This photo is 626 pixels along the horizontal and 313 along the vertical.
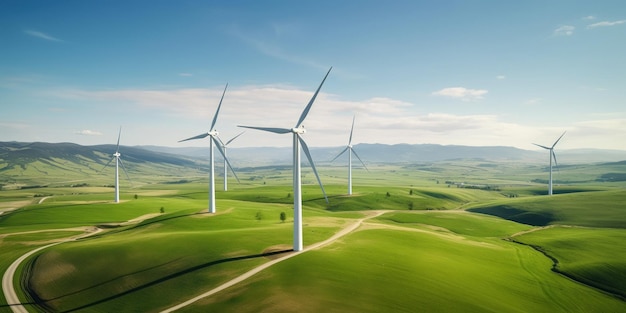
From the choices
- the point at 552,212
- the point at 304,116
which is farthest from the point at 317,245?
the point at 552,212

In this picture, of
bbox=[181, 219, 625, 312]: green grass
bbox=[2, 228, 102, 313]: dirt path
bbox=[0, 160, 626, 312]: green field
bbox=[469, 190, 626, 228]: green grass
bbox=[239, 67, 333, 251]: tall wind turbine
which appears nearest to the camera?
bbox=[181, 219, 625, 312]: green grass

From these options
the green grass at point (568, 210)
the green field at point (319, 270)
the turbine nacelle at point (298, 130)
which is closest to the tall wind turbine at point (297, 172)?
the turbine nacelle at point (298, 130)

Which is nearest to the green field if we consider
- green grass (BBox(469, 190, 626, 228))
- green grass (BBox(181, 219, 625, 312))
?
green grass (BBox(181, 219, 625, 312))

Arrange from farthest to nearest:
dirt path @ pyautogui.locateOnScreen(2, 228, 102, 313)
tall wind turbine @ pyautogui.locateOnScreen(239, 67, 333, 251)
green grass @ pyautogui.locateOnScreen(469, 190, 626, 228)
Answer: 1. green grass @ pyautogui.locateOnScreen(469, 190, 626, 228)
2. tall wind turbine @ pyautogui.locateOnScreen(239, 67, 333, 251)
3. dirt path @ pyautogui.locateOnScreen(2, 228, 102, 313)

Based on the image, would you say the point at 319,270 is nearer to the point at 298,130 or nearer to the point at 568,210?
the point at 298,130

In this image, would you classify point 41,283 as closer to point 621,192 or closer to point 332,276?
point 332,276

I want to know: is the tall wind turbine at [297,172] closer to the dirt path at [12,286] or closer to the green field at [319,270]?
the green field at [319,270]

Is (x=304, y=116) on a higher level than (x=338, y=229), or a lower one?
higher

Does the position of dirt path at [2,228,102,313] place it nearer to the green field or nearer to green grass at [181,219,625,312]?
the green field

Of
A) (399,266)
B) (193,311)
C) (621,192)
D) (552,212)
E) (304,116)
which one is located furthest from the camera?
(621,192)

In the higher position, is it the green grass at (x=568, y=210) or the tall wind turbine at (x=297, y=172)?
the tall wind turbine at (x=297, y=172)

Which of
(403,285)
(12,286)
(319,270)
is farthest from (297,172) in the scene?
(12,286)
